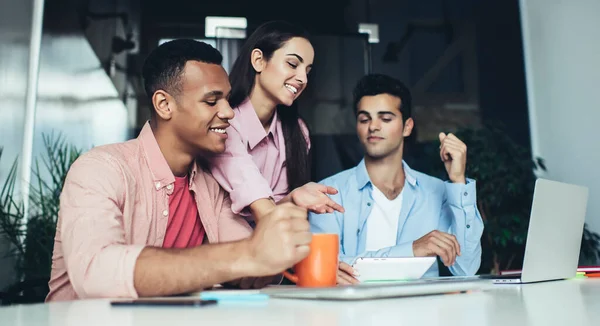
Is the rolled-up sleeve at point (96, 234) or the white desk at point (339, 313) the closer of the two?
the white desk at point (339, 313)

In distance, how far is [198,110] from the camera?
1690mm

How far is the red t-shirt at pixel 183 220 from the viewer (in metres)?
1.65

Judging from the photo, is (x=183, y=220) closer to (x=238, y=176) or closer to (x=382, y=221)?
(x=238, y=176)

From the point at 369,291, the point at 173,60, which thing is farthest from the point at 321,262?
the point at 173,60

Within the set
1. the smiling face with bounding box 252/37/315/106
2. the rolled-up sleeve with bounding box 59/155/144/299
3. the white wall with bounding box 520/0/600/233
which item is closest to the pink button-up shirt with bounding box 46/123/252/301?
the rolled-up sleeve with bounding box 59/155/144/299

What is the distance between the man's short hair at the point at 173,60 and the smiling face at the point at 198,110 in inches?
0.7

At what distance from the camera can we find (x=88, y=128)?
392cm

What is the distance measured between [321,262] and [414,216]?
147 cm

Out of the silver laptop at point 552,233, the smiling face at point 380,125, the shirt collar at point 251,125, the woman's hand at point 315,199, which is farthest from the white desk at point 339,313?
the smiling face at point 380,125

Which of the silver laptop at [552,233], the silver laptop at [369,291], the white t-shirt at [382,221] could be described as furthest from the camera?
the white t-shirt at [382,221]

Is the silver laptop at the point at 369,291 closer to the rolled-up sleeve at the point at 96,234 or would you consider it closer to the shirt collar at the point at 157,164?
the rolled-up sleeve at the point at 96,234

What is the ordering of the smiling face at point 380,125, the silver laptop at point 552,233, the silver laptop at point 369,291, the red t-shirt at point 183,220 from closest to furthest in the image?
the silver laptop at point 369,291, the silver laptop at point 552,233, the red t-shirt at point 183,220, the smiling face at point 380,125

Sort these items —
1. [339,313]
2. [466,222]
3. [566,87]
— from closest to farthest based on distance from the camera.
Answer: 1. [339,313]
2. [466,222]
3. [566,87]

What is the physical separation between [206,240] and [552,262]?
0.95m
